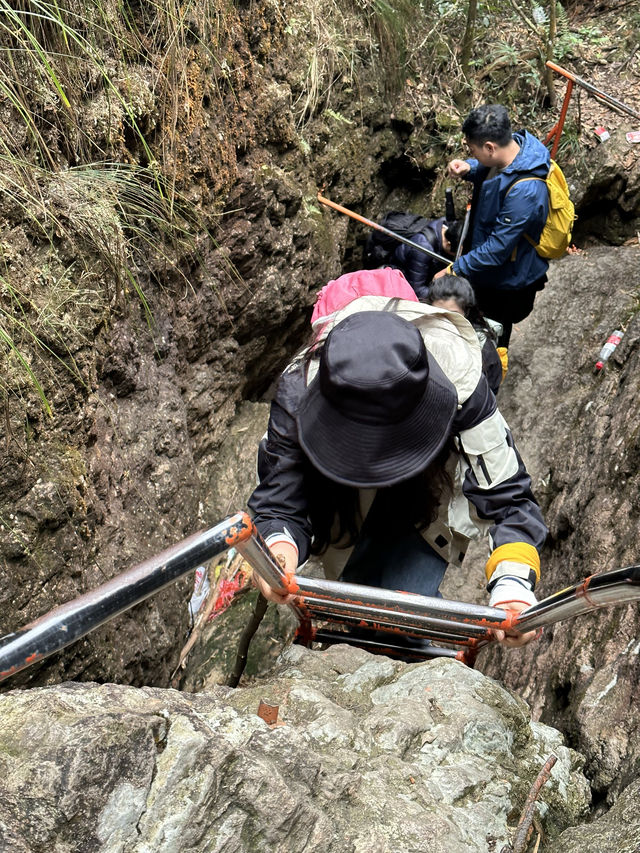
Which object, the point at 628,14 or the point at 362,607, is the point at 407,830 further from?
the point at 628,14

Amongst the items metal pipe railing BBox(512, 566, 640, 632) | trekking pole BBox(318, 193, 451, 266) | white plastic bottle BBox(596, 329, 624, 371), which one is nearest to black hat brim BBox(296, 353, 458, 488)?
Result: metal pipe railing BBox(512, 566, 640, 632)

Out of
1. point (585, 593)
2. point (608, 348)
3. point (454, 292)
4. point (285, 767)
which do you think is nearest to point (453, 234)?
point (608, 348)

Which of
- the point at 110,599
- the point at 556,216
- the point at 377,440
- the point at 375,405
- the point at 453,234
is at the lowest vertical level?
the point at 453,234

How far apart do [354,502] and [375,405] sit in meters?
0.82

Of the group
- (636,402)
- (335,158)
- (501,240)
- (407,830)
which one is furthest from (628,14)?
(407,830)

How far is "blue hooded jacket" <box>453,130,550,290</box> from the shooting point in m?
4.59

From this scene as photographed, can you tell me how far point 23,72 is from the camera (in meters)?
2.60

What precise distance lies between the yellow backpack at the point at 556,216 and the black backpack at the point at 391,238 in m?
1.34

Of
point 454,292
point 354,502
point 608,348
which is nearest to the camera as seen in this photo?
point 354,502

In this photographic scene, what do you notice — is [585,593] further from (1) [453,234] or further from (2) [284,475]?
(1) [453,234]

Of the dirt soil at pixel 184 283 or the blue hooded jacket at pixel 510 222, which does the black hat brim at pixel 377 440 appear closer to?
the dirt soil at pixel 184 283

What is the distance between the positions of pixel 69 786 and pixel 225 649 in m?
2.45

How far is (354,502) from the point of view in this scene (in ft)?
9.53

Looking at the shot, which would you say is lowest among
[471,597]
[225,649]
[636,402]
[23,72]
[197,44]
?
[471,597]
